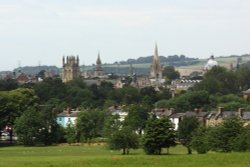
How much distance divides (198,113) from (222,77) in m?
73.7

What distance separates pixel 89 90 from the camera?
169 metres

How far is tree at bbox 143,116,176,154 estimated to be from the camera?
65.9m

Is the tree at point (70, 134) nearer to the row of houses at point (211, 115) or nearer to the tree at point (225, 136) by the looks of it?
the row of houses at point (211, 115)

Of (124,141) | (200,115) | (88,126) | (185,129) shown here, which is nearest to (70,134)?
(88,126)

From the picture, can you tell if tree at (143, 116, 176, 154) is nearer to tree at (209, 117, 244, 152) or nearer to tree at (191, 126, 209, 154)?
tree at (191, 126, 209, 154)

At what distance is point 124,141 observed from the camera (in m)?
69.6

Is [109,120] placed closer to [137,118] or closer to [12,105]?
[137,118]

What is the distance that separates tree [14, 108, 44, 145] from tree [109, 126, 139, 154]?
1859 cm

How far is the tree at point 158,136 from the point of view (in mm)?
65938

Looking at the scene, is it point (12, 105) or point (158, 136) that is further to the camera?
point (12, 105)

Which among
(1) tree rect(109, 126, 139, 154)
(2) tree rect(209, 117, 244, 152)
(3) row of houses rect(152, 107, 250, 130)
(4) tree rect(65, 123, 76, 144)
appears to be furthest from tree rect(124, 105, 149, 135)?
(2) tree rect(209, 117, 244, 152)

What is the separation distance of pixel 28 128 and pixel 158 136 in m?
24.3

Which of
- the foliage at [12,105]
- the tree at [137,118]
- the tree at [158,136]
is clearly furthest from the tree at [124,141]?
the foliage at [12,105]

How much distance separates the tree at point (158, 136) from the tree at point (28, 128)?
882 inches
